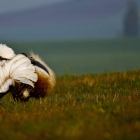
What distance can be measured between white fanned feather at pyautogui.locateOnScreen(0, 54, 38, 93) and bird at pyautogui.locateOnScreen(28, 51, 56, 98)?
0.99 ft

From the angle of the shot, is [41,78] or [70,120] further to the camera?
[41,78]

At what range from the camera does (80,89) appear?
30.5 feet

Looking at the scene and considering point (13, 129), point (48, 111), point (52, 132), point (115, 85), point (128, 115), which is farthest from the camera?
point (115, 85)

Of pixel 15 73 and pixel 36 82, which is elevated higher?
pixel 15 73

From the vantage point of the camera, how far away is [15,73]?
6.32 m

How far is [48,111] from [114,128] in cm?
174

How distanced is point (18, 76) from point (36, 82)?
56cm

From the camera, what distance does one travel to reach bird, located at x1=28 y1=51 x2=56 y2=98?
22.2 feet

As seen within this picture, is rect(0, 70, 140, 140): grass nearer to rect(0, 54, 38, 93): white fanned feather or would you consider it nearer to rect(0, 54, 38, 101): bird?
rect(0, 54, 38, 101): bird

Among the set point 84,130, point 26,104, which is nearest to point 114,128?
point 84,130

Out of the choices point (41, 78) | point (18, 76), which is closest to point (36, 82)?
point (41, 78)

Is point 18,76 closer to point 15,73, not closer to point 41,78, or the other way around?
point 15,73

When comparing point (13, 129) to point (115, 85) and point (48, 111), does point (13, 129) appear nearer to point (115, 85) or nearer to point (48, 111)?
point (48, 111)

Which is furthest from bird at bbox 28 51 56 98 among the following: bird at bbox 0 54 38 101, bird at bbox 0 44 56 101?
bird at bbox 0 54 38 101
